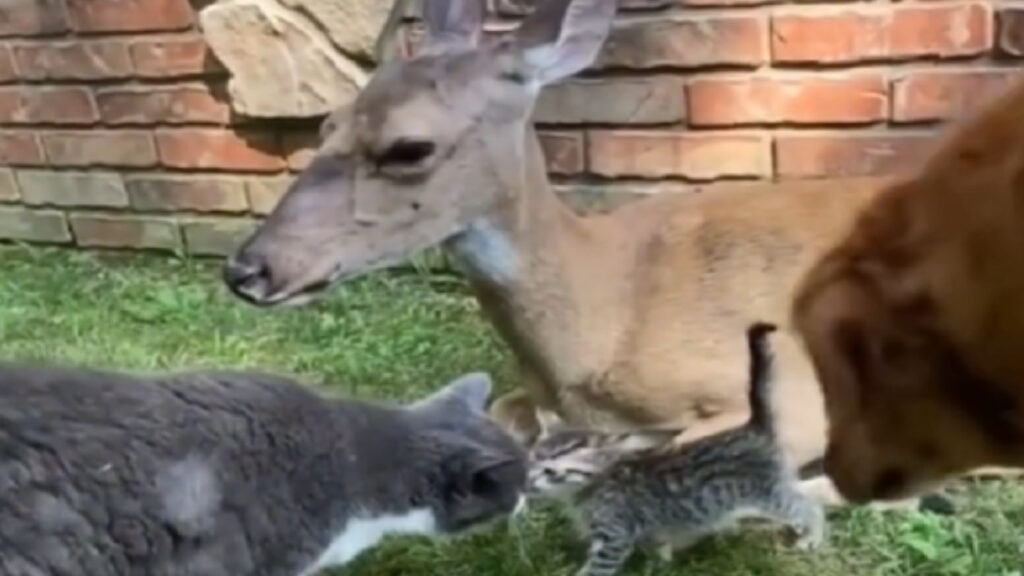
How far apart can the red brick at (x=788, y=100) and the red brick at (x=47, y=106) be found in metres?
1.36

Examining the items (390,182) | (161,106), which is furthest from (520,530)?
(161,106)

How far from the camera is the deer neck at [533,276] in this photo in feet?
6.52

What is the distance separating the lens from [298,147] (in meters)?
3.05

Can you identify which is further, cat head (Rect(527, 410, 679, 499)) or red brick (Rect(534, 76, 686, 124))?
red brick (Rect(534, 76, 686, 124))

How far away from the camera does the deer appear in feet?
6.44

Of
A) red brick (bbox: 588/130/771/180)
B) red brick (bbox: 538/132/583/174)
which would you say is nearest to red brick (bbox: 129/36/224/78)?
red brick (bbox: 538/132/583/174)

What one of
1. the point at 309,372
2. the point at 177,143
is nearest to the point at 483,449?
the point at 309,372

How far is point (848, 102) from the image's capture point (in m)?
2.51

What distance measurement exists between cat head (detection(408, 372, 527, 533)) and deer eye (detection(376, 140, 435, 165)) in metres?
0.33

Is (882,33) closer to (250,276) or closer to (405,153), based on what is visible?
(405,153)

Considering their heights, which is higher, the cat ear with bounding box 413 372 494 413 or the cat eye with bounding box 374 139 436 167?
the cat eye with bounding box 374 139 436 167

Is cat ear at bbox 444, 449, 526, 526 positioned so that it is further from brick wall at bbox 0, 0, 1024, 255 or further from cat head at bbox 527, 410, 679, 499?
brick wall at bbox 0, 0, 1024, 255

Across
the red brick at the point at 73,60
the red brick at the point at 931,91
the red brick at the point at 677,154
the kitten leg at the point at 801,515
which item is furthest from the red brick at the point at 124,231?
the kitten leg at the point at 801,515

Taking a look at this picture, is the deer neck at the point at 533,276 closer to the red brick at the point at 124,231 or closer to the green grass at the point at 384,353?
the green grass at the point at 384,353
